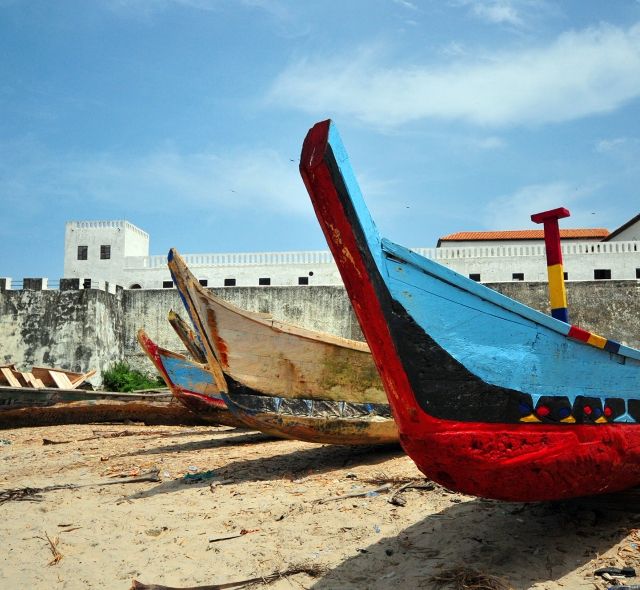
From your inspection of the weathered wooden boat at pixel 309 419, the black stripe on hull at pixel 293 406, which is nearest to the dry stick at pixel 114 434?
the weathered wooden boat at pixel 309 419

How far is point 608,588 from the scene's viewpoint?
2.84m

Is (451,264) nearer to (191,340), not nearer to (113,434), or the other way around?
(191,340)

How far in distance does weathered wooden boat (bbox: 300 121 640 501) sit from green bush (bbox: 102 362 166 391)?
1722cm

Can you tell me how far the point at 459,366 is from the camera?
9.90 ft

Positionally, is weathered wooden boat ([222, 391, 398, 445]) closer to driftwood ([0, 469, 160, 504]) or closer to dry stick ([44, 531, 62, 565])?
driftwood ([0, 469, 160, 504])

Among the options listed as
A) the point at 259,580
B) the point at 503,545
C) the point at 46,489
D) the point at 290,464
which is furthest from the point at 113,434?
the point at 503,545

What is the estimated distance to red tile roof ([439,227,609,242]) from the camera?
31.9 meters

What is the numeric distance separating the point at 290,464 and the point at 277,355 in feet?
3.97

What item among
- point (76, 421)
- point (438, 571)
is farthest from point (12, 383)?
point (438, 571)

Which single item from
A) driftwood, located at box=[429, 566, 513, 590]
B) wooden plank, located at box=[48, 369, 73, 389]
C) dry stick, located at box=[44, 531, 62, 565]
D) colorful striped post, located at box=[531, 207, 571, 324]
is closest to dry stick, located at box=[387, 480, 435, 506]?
driftwood, located at box=[429, 566, 513, 590]

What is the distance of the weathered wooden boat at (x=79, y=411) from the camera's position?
36.4ft

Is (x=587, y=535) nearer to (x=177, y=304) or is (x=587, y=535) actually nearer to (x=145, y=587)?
(x=145, y=587)

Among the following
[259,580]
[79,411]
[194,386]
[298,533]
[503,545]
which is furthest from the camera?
[79,411]

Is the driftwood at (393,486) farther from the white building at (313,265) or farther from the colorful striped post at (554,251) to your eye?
the white building at (313,265)
